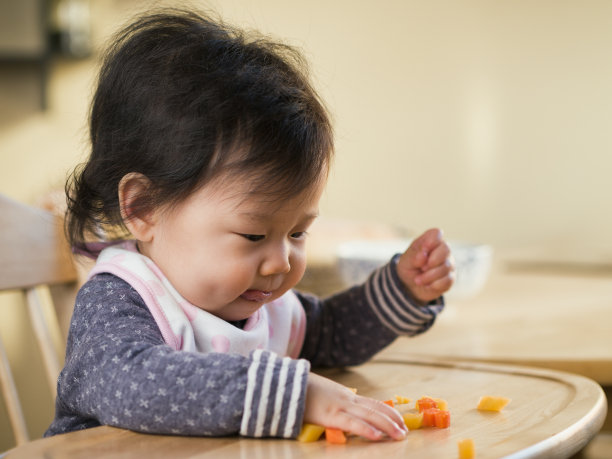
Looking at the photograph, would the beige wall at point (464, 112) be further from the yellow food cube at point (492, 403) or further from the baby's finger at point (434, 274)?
the yellow food cube at point (492, 403)

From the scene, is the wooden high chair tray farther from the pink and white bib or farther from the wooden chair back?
the wooden chair back

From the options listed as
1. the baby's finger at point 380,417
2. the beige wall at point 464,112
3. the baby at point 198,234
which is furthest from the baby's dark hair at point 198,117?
the beige wall at point 464,112

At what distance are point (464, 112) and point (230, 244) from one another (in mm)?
2644

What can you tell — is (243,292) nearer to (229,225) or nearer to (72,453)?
(229,225)

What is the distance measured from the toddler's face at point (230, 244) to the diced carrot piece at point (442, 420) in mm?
212

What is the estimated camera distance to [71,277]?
3.35 ft

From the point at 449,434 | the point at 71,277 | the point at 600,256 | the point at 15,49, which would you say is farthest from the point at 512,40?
the point at 449,434

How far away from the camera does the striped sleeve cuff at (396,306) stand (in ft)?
3.15

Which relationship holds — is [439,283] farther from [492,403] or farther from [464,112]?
[464,112]

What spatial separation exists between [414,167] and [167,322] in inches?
102

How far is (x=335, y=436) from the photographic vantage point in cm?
61

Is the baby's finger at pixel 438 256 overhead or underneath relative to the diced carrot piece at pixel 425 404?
overhead

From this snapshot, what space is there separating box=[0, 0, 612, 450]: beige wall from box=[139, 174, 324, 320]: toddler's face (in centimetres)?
229

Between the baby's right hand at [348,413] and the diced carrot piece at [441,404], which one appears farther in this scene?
the diced carrot piece at [441,404]
